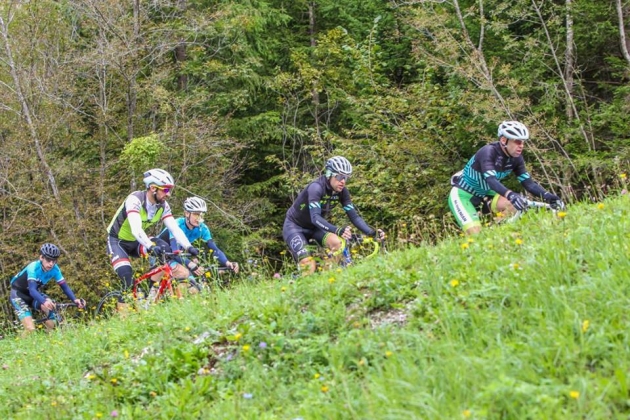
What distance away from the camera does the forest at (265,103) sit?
20422 millimetres

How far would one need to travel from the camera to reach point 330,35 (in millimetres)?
28297

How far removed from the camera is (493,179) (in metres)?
9.15

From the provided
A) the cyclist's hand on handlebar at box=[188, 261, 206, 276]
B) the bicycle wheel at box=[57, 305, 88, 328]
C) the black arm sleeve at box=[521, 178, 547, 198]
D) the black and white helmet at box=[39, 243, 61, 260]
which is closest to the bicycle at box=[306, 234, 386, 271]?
the cyclist's hand on handlebar at box=[188, 261, 206, 276]

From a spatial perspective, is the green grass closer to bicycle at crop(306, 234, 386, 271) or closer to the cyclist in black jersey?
bicycle at crop(306, 234, 386, 271)

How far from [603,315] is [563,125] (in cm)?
1685

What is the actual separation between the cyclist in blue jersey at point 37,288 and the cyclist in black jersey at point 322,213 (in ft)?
16.9

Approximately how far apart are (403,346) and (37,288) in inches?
436

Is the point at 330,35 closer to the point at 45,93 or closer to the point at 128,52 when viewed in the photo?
the point at 128,52

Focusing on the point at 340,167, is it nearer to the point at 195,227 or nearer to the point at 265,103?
the point at 195,227

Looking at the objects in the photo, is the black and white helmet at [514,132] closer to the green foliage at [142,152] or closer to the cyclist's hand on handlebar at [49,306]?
the cyclist's hand on handlebar at [49,306]

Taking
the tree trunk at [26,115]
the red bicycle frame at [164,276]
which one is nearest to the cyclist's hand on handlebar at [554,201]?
the red bicycle frame at [164,276]

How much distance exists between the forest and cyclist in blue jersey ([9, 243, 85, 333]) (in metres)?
9.23

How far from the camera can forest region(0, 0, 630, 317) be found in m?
20.4

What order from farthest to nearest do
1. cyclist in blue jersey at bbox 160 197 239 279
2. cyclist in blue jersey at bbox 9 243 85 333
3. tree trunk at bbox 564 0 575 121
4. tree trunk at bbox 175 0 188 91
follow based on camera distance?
tree trunk at bbox 175 0 188 91, tree trunk at bbox 564 0 575 121, cyclist in blue jersey at bbox 9 243 85 333, cyclist in blue jersey at bbox 160 197 239 279
